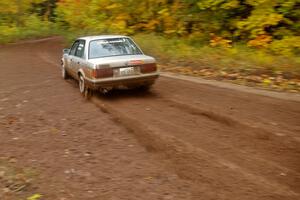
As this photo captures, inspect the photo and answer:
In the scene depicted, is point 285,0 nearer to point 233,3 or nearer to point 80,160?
point 233,3

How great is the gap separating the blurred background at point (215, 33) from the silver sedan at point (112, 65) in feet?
9.95

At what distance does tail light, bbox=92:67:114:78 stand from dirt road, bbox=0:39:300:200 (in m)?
0.69

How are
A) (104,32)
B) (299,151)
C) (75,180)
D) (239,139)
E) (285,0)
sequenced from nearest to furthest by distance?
1. (75,180)
2. (299,151)
3. (239,139)
4. (285,0)
5. (104,32)

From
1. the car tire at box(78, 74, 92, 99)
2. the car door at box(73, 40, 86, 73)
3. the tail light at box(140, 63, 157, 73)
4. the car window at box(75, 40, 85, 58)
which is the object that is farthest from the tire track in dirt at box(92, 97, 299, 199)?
the car window at box(75, 40, 85, 58)

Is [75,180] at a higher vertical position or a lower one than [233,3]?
lower

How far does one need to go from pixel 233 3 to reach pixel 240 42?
1.58 metres

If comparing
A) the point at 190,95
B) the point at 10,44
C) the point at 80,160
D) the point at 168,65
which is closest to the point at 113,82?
the point at 190,95

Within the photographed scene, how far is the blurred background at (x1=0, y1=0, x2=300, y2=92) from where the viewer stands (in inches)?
484

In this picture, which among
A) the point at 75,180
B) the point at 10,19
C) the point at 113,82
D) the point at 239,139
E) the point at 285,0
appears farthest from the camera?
the point at 10,19

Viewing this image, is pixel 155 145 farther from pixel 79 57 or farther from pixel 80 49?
pixel 80 49

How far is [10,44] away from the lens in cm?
3281

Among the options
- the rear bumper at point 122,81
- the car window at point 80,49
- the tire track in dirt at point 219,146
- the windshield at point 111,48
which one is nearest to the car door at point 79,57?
the car window at point 80,49

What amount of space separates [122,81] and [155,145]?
131 inches

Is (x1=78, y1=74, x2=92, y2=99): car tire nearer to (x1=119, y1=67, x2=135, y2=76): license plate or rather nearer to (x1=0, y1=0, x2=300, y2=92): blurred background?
(x1=119, y1=67, x2=135, y2=76): license plate
